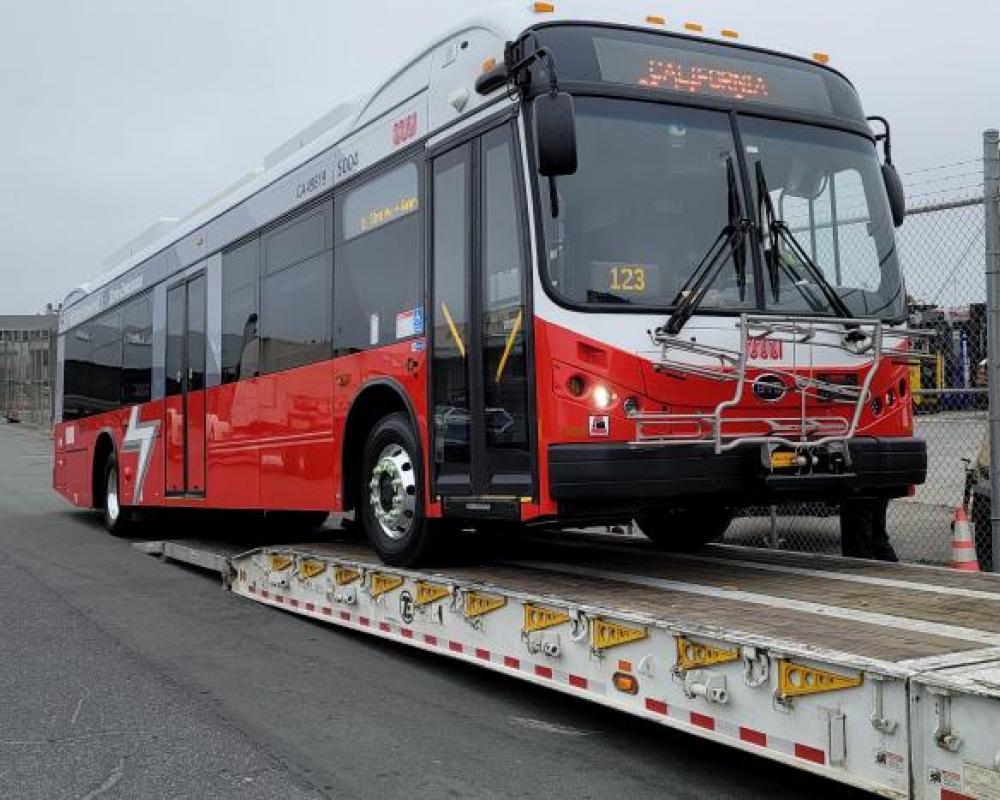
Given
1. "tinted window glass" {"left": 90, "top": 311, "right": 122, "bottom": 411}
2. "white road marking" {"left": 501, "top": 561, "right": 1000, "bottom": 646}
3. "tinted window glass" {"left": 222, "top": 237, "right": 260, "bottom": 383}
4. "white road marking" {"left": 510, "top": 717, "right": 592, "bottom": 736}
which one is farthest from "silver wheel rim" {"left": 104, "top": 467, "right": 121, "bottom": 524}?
"white road marking" {"left": 510, "top": 717, "right": 592, "bottom": 736}

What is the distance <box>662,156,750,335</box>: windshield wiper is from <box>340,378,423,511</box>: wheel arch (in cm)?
221

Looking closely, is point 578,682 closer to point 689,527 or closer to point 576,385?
point 576,385

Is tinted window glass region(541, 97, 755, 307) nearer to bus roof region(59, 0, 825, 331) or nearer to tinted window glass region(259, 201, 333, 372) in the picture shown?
bus roof region(59, 0, 825, 331)

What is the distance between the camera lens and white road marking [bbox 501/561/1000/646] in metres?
3.97

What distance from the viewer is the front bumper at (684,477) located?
200 inches

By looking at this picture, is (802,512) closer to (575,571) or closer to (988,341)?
(988,341)

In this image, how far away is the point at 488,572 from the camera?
20.4 ft

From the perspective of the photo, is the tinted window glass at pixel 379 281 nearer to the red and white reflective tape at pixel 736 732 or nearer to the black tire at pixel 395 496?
the black tire at pixel 395 496

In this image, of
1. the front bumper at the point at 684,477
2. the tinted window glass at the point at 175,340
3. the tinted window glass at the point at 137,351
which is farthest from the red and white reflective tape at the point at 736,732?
the tinted window glass at the point at 137,351

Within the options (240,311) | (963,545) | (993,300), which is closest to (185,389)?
(240,311)

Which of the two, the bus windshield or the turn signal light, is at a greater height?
the bus windshield

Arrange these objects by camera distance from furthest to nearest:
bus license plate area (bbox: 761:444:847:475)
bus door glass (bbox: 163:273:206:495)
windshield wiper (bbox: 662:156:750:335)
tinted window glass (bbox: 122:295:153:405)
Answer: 1. tinted window glass (bbox: 122:295:153:405)
2. bus door glass (bbox: 163:273:206:495)
3. windshield wiper (bbox: 662:156:750:335)
4. bus license plate area (bbox: 761:444:847:475)

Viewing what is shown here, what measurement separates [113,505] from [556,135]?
34.2 ft

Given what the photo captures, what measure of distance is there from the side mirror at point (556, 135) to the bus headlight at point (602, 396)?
1034 mm
